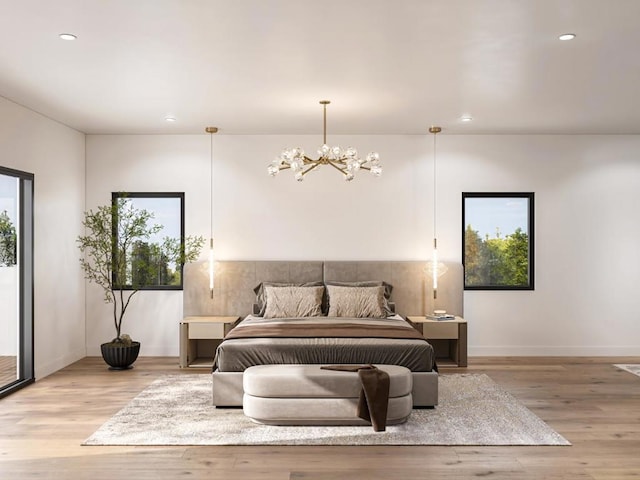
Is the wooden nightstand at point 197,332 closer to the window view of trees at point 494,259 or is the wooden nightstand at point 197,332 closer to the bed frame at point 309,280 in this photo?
the bed frame at point 309,280

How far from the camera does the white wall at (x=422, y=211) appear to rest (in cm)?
719

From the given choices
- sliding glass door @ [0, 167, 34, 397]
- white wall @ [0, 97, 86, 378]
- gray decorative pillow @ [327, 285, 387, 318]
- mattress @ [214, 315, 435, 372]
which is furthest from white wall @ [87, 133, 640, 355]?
mattress @ [214, 315, 435, 372]

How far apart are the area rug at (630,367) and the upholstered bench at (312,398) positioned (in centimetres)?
323

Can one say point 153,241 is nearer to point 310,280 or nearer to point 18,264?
point 18,264

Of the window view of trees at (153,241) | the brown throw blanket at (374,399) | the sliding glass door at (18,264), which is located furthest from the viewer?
the window view of trees at (153,241)

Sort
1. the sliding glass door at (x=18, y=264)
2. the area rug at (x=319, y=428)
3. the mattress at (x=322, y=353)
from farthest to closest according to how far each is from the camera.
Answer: the sliding glass door at (x=18, y=264), the mattress at (x=322, y=353), the area rug at (x=319, y=428)

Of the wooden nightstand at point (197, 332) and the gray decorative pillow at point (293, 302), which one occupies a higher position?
the gray decorative pillow at point (293, 302)

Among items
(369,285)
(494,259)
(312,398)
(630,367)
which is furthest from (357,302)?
(630,367)

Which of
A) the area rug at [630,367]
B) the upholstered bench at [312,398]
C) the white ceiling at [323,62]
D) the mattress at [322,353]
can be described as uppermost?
the white ceiling at [323,62]

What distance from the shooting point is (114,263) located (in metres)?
6.68

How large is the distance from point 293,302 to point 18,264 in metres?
2.70

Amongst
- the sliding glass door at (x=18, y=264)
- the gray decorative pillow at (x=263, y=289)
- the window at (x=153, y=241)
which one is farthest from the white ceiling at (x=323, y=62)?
the gray decorative pillow at (x=263, y=289)

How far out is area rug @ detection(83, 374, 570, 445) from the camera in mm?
4127

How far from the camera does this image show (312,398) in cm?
441
